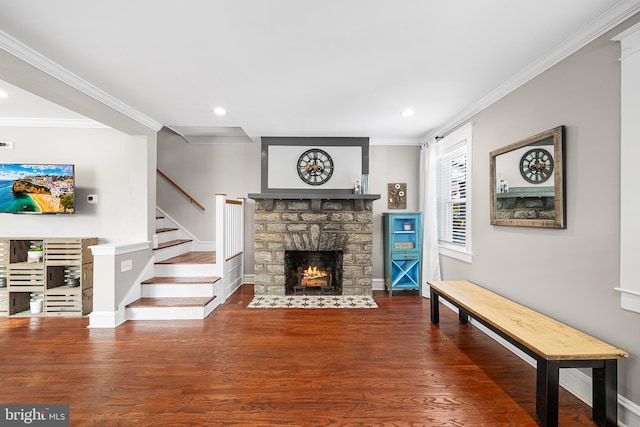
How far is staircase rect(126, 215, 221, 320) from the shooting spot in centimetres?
325

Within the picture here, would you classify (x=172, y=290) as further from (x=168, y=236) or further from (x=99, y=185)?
(x=99, y=185)

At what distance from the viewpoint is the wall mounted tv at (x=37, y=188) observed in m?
3.34

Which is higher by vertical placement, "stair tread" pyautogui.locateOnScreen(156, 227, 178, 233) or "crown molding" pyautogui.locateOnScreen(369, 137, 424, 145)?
"crown molding" pyautogui.locateOnScreen(369, 137, 424, 145)

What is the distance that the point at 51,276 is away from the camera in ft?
11.1

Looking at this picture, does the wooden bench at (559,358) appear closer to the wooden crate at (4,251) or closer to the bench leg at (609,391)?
the bench leg at (609,391)

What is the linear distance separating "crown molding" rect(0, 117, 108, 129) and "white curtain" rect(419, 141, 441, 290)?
4553 millimetres

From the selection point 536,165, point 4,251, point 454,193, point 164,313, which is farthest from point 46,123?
point 536,165

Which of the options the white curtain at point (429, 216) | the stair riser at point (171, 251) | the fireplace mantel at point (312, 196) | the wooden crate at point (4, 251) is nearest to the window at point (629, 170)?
the white curtain at point (429, 216)

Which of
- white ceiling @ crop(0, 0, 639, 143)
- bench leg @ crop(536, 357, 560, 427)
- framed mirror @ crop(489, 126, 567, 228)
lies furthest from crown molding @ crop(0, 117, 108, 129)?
bench leg @ crop(536, 357, 560, 427)

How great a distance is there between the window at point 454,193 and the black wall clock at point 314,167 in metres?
1.64

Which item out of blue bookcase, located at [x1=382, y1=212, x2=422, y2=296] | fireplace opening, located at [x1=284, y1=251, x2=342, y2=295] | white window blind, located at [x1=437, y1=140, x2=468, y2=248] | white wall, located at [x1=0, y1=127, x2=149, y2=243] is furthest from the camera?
fireplace opening, located at [x1=284, y1=251, x2=342, y2=295]

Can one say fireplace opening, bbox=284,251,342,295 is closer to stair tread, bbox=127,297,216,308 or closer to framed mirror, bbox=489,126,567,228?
stair tread, bbox=127,297,216,308

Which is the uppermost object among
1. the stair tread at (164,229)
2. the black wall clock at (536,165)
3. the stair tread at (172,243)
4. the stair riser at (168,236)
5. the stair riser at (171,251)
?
the black wall clock at (536,165)

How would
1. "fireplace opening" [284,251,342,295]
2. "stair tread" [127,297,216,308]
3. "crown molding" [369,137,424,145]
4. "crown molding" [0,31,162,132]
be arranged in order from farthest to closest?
"crown molding" [369,137,424,145]
"fireplace opening" [284,251,342,295]
"stair tread" [127,297,216,308]
"crown molding" [0,31,162,132]
